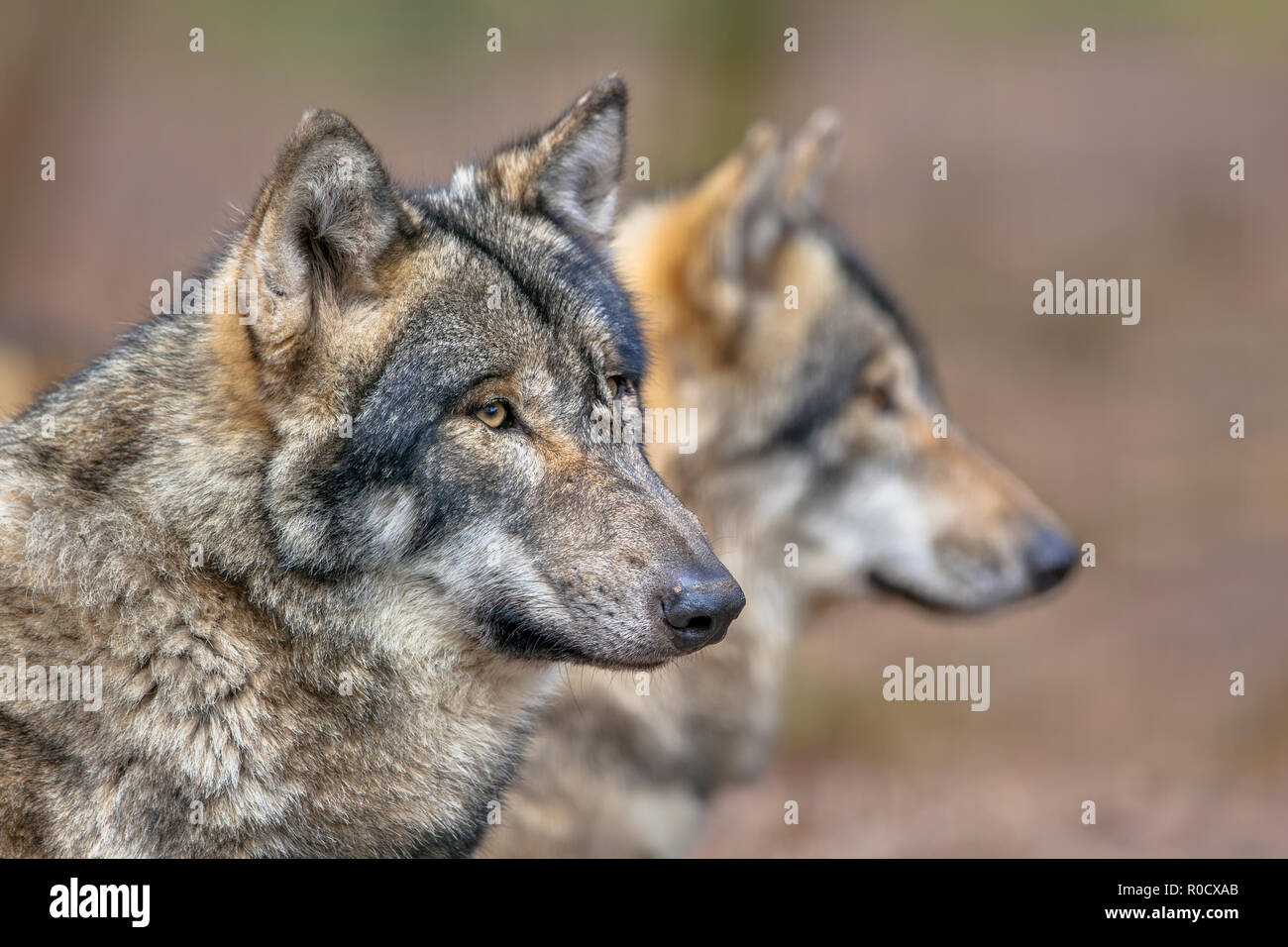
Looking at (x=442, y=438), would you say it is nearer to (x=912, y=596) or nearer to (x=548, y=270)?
(x=548, y=270)

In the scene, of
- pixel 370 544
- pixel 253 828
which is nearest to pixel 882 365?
pixel 370 544

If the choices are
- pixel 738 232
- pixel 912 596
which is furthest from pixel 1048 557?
pixel 738 232

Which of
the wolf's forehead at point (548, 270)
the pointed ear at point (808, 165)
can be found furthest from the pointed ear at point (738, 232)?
the wolf's forehead at point (548, 270)

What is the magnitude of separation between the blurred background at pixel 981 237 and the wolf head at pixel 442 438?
5.63 m

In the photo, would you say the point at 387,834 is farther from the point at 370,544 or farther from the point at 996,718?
the point at 996,718

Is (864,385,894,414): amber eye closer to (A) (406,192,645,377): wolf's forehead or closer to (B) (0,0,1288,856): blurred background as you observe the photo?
(A) (406,192,645,377): wolf's forehead

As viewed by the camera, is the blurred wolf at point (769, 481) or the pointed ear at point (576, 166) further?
the blurred wolf at point (769, 481)

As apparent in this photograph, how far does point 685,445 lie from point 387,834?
2528 millimetres

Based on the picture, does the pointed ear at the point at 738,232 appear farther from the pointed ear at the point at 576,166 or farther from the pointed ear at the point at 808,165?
the pointed ear at the point at 576,166

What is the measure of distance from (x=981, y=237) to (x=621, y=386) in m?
10.9

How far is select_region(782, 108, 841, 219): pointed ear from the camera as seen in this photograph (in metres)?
5.74

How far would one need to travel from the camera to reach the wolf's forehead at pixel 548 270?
350 cm

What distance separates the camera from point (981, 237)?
45.0 ft

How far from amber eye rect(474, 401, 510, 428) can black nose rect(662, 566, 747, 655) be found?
634 mm
